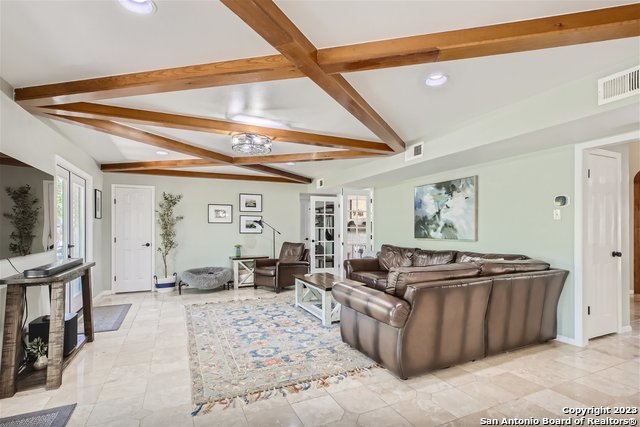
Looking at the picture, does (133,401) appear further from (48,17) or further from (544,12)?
(544,12)

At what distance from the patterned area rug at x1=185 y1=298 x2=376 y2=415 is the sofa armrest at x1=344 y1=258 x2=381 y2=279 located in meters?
1.27

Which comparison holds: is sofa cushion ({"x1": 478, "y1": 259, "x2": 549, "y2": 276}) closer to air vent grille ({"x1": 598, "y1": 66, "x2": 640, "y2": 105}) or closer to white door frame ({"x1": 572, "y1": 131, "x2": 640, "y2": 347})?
white door frame ({"x1": 572, "y1": 131, "x2": 640, "y2": 347})

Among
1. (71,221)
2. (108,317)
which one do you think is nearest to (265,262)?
(108,317)

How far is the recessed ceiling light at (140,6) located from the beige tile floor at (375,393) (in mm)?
2288

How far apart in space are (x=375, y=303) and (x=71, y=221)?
13.1 feet

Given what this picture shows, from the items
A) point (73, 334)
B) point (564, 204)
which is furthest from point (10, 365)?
point (564, 204)

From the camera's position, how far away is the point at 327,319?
12.6ft

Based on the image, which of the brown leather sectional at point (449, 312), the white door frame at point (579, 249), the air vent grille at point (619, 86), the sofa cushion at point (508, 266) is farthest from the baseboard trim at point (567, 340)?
the air vent grille at point (619, 86)

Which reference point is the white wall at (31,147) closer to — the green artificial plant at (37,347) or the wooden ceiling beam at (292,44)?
the green artificial plant at (37,347)

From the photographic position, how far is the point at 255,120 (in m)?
3.35

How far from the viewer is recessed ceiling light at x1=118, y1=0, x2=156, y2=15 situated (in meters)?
1.57

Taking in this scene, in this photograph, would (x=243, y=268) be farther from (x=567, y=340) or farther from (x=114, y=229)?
(x=567, y=340)

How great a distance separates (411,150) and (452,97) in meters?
1.49

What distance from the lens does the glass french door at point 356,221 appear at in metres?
6.92
